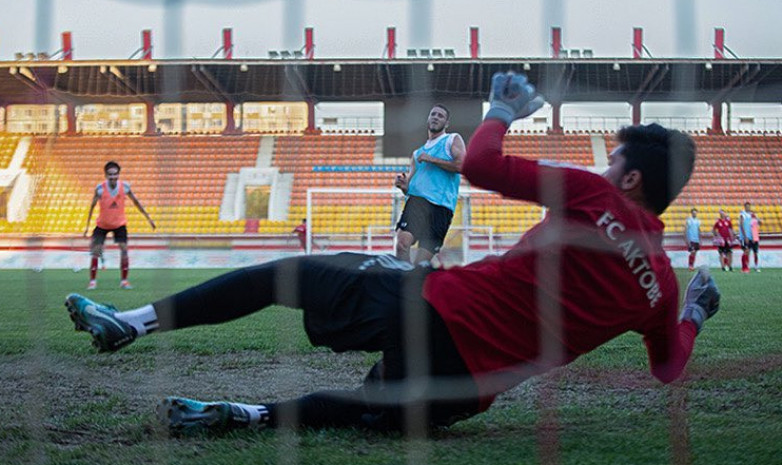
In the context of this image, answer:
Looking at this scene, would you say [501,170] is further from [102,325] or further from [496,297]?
[102,325]

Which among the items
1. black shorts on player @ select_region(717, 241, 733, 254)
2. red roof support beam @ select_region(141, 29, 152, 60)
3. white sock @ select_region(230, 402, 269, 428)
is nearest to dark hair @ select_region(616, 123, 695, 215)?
white sock @ select_region(230, 402, 269, 428)

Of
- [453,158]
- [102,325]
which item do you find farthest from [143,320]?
[453,158]

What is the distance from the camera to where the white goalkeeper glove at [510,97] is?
2.23 meters

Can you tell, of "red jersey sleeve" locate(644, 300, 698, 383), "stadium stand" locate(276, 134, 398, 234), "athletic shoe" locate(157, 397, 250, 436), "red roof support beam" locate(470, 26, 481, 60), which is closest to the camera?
"red jersey sleeve" locate(644, 300, 698, 383)

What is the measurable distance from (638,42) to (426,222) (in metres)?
3.91

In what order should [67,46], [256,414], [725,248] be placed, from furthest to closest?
[725,248]
[67,46]
[256,414]

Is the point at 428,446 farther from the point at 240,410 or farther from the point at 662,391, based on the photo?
the point at 662,391

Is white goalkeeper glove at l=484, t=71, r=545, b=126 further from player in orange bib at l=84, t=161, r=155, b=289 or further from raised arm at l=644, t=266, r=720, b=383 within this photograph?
player in orange bib at l=84, t=161, r=155, b=289

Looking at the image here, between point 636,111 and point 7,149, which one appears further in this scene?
point 7,149

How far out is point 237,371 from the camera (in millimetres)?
4297

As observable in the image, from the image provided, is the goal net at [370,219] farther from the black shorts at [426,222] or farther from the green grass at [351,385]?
the green grass at [351,385]

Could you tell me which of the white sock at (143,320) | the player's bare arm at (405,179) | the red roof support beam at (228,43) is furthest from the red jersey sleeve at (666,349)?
the player's bare arm at (405,179)

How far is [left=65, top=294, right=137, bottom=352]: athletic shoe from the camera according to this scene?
2.42 metres

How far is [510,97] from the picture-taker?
224 centimetres
